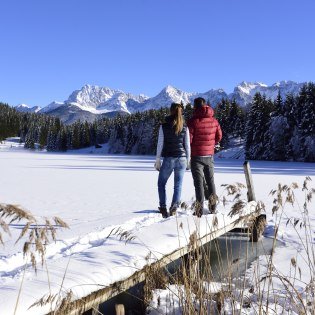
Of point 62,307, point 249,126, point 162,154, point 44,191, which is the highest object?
point 249,126

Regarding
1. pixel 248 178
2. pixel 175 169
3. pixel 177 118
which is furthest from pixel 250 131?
pixel 177 118

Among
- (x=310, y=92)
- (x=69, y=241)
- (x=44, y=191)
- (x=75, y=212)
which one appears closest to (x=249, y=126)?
(x=310, y=92)

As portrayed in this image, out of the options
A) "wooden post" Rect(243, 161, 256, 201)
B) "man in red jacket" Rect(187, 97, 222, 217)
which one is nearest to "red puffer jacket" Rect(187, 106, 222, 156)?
"man in red jacket" Rect(187, 97, 222, 217)

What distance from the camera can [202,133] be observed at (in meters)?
6.28

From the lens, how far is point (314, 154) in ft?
143

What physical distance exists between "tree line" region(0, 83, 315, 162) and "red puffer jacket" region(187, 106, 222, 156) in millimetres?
691

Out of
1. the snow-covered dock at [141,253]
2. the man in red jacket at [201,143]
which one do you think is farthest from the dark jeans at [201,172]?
the snow-covered dock at [141,253]

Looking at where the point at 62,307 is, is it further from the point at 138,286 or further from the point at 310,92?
the point at 310,92

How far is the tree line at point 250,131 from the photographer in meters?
45.6

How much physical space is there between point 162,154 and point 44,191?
746 centimetres

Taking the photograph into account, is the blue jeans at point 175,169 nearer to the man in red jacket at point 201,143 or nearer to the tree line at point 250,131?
the man in red jacket at point 201,143

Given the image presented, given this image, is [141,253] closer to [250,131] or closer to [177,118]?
[177,118]

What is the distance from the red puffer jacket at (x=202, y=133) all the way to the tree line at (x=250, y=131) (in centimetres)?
69

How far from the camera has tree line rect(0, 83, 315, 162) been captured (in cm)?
4562
